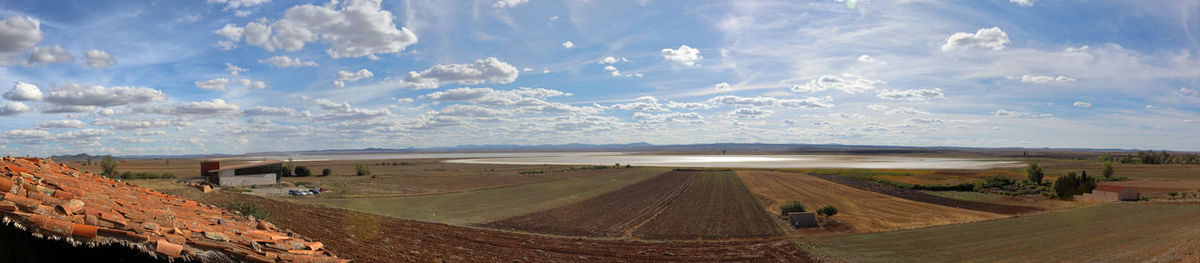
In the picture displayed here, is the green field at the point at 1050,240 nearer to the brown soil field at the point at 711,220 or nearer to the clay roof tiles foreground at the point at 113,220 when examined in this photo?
the brown soil field at the point at 711,220

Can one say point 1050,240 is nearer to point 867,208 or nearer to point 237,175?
point 867,208

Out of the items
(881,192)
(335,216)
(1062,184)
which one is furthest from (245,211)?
(1062,184)

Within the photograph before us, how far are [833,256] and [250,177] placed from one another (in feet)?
216

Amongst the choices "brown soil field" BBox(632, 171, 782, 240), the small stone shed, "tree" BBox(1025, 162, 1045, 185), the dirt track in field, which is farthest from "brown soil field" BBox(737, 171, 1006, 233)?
"tree" BBox(1025, 162, 1045, 185)

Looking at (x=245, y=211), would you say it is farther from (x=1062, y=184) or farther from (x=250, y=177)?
(x=1062, y=184)

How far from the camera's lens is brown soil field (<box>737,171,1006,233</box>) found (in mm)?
43050

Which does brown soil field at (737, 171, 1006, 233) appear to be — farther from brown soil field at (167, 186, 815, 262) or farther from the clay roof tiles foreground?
the clay roof tiles foreground

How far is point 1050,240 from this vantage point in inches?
1105

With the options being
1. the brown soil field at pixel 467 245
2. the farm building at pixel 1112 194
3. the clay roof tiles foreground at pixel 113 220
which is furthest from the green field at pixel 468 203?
the farm building at pixel 1112 194

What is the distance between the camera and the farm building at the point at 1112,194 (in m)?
53.7

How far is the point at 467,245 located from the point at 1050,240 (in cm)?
3111

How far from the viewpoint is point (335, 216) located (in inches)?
1072

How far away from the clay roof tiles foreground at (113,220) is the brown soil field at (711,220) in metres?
27.5

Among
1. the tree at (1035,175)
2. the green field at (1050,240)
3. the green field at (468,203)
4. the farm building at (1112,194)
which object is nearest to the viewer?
the green field at (1050,240)
